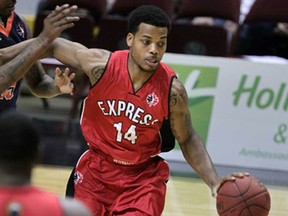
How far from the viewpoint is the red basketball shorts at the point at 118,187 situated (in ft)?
15.5

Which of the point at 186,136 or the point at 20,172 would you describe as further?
the point at 186,136

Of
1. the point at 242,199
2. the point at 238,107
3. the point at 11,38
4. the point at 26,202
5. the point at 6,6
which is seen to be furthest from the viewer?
the point at 238,107

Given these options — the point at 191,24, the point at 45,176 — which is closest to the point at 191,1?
the point at 191,24

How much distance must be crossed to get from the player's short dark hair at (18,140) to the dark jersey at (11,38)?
95.6 inches

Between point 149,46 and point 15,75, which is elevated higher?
point 149,46

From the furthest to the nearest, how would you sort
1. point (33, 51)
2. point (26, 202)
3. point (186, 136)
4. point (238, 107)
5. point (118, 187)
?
point (238, 107)
point (186, 136)
point (118, 187)
point (33, 51)
point (26, 202)

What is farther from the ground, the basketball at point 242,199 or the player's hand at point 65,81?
the player's hand at point 65,81

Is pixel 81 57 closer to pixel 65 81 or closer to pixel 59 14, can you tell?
pixel 65 81

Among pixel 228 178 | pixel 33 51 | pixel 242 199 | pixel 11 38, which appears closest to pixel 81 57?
pixel 33 51

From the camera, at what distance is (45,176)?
775cm

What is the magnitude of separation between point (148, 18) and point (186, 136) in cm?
70

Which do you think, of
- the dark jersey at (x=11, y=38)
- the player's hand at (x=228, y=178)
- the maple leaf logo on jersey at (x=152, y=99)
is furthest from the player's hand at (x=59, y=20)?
the player's hand at (x=228, y=178)

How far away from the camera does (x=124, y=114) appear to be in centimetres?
Answer: 473

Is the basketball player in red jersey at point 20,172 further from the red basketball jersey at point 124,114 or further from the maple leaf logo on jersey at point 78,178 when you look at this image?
the maple leaf logo on jersey at point 78,178
